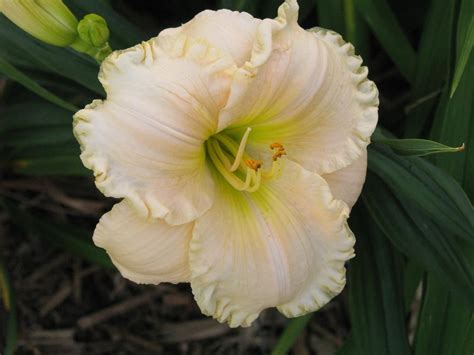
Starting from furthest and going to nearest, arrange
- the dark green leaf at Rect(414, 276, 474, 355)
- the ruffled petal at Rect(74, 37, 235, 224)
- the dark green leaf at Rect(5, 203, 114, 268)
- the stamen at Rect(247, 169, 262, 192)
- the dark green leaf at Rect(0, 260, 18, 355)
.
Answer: the dark green leaf at Rect(5, 203, 114, 268), the dark green leaf at Rect(0, 260, 18, 355), the dark green leaf at Rect(414, 276, 474, 355), the stamen at Rect(247, 169, 262, 192), the ruffled petal at Rect(74, 37, 235, 224)

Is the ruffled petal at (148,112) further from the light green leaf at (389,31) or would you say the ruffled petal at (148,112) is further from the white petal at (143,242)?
the light green leaf at (389,31)

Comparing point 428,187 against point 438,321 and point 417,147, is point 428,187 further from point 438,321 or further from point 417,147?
point 438,321

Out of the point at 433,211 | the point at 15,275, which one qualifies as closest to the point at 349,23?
the point at 433,211

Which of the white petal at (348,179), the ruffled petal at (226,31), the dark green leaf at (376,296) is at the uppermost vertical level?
the ruffled petal at (226,31)

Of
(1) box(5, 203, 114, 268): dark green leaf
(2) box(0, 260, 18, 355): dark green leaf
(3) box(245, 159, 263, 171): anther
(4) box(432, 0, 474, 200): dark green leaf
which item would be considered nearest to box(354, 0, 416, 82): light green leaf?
(4) box(432, 0, 474, 200): dark green leaf

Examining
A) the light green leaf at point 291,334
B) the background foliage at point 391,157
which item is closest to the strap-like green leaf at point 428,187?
Answer: the background foliage at point 391,157

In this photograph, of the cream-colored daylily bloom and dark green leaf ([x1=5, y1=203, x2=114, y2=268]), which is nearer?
the cream-colored daylily bloom

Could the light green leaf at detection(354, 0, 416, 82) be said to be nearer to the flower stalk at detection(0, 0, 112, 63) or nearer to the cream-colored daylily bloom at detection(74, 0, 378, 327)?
the cream-colored daylily bloom at detection(74, 0, 378, 327)

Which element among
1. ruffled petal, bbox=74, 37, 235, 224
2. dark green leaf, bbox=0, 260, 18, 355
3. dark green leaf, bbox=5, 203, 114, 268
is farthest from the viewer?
dark green leaf, bbox=5, 203, 114, 268
